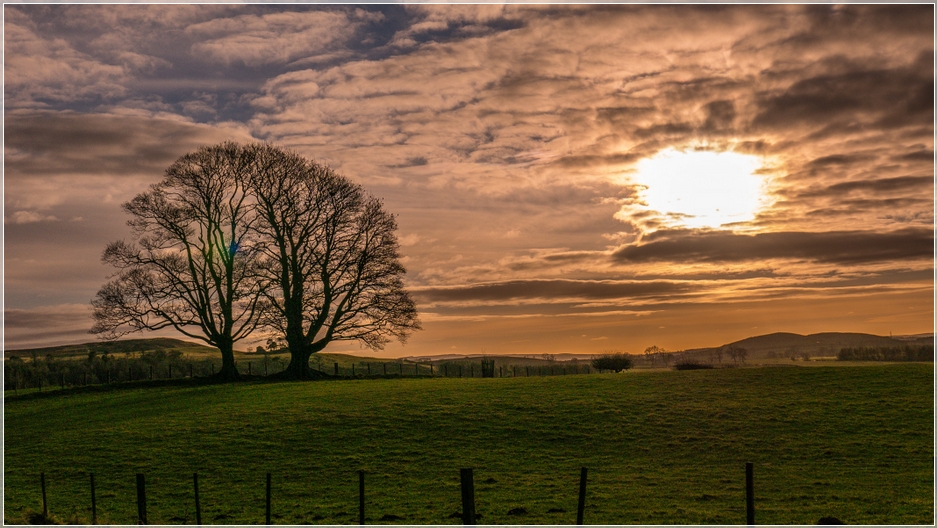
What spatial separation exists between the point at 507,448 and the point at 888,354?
15278 cm

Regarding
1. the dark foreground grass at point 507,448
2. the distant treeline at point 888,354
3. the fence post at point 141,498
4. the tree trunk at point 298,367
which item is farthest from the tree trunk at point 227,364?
the distant treeline at point 888,354

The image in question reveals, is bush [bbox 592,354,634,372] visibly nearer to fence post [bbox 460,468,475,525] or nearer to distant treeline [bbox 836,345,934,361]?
fence post [bbox 460,468,475,525]

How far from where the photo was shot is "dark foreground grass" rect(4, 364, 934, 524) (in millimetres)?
24016

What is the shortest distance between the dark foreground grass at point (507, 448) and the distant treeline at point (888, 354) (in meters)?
98.6

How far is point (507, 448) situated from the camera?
34.6m

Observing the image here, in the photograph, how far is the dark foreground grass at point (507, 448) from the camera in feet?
78.8

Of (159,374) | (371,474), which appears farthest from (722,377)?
(159,374)

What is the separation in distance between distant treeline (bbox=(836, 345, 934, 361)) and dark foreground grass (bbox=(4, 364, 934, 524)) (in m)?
98.6

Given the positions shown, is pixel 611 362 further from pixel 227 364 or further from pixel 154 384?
pixel 154 384

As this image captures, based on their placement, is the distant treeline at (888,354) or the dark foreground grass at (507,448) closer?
the dark foreground grass at (507,448)

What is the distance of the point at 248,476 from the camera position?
30.3 m

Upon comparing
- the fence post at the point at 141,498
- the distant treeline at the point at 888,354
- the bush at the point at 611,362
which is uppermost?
the fence post at the point at 141,498

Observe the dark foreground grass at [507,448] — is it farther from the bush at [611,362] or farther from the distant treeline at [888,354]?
the distant treeline at [888,354]

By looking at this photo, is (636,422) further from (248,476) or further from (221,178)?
(221,178)
